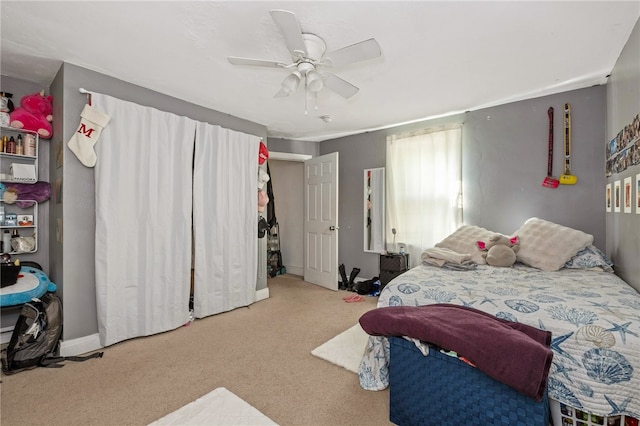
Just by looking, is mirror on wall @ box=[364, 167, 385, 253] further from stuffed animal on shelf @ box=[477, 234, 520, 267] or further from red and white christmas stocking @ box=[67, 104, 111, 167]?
red and white christmas stocking @ box=[67, 104, 111, 167]

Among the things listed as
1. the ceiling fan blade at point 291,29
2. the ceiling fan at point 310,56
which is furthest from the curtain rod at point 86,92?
the ceiling fan blade at point 291,29

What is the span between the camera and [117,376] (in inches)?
81.6

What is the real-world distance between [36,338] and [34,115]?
1.84 meters

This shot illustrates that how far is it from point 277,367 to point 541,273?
2203mm

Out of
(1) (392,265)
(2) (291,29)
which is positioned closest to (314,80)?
(2) (291,29)

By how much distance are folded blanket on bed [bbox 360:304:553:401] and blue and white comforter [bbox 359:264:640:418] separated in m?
0.13

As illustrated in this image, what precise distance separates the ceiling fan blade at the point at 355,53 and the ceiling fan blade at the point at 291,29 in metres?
0.18

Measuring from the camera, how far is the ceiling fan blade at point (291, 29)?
1461mm

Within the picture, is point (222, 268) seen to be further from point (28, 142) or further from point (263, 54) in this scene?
point (263, 54)

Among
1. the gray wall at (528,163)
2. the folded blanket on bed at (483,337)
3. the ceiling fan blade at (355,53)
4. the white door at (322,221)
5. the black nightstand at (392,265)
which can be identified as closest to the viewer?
the folded blanket on bed at (483,337)

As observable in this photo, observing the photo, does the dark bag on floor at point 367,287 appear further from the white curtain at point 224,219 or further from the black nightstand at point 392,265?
the white curtain at point 224,219

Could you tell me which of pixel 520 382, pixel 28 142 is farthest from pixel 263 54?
pixel 520 382

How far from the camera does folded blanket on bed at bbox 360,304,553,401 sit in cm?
118

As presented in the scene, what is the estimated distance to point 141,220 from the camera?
104 inches
